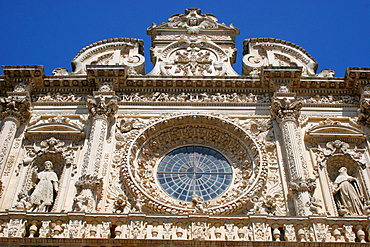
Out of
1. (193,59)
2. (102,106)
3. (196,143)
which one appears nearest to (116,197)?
(102,106)

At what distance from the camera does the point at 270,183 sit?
13.7 meters

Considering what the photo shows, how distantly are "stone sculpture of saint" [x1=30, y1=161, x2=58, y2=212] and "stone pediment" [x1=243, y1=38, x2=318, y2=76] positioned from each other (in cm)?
778

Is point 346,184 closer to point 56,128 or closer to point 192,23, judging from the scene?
point 56,128

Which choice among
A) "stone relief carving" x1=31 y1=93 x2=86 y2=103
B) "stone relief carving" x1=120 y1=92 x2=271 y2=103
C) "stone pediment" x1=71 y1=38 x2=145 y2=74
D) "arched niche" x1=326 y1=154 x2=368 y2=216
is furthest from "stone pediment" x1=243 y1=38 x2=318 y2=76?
"stone relief carving" x1=31 y1=93 x2=86 y2=103

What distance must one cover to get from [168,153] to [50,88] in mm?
4636

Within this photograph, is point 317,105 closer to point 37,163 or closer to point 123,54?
point 123,54

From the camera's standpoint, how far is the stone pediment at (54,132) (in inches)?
589

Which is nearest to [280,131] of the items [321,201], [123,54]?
[321,201]

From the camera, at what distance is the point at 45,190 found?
1326 cm

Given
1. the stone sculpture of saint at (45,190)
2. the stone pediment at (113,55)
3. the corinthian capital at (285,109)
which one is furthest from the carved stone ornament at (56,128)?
the corinthian capital at (285,109)

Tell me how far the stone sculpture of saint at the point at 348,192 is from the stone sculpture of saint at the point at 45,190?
763 cm

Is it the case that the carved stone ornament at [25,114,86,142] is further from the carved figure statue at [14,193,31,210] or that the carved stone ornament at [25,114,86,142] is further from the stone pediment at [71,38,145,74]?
the stone pediment at [71,38,145,74]

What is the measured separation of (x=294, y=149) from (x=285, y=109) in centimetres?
172

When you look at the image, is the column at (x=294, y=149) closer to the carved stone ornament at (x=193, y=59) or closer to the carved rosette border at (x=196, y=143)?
the carved rosette border at (x=196, y=143)
